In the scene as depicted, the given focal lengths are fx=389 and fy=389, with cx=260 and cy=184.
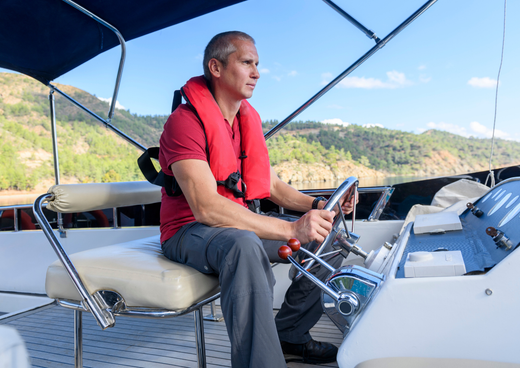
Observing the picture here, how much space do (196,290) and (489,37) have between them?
2021mm

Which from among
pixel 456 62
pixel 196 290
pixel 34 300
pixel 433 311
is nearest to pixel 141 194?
pixel 196 290

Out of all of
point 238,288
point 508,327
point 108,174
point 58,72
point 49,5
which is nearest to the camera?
point 508,327

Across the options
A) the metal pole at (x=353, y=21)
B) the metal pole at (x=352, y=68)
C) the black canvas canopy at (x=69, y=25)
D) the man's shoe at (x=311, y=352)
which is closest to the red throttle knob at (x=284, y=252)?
the man's shoe at (x=311, y=352)

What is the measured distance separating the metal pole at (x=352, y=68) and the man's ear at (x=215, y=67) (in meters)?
0.56

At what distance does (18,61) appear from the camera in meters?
2.26

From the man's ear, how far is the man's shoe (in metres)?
1.10

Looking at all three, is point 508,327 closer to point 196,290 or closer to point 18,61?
point 196,290

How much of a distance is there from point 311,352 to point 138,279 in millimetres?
774

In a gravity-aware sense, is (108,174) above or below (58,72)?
below

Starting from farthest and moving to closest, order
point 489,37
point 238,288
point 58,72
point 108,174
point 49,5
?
point 108,174 < point 58,72 < point 489,37 < point 49,5 < point 238,288

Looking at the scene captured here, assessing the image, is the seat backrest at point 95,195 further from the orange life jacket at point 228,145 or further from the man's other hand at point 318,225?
the man's other hand at point 318,225

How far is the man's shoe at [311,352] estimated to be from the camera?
1.54 m

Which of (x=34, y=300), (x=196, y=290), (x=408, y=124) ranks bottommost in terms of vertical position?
(x=34, y=300)

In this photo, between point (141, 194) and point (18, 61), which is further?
point (18, 61)
